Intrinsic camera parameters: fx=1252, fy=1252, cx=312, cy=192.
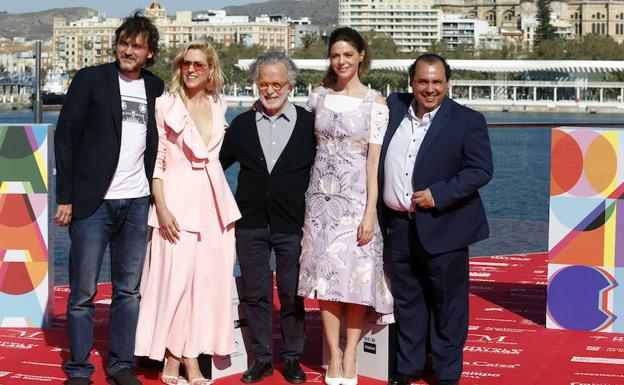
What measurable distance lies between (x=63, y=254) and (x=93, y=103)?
934 cm

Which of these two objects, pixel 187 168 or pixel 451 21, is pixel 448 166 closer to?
pixel 187 168

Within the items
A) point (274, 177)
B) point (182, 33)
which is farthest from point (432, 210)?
point (182, 33)

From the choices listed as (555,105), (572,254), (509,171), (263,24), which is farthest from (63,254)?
(263,24)

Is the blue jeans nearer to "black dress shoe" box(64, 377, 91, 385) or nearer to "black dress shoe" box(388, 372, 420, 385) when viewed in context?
"black dress shoe" box(64, 377, 91, 385)

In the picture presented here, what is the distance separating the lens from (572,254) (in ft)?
17.9

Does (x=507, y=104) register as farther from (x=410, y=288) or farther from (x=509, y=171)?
(x=410, y=288)

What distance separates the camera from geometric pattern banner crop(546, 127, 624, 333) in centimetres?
536

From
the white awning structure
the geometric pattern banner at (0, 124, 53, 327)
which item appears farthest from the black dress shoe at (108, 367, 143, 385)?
the white awning structure

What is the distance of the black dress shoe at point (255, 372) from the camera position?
445cm

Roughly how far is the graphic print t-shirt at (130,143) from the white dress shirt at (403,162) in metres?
0.86

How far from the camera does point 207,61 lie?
14.0 ft

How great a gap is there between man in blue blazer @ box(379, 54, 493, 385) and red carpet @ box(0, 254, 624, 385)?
0.61 feet

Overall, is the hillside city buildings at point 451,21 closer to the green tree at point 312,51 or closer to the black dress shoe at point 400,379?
the green tree at point 312,51

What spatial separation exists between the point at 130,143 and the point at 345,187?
0.76m
